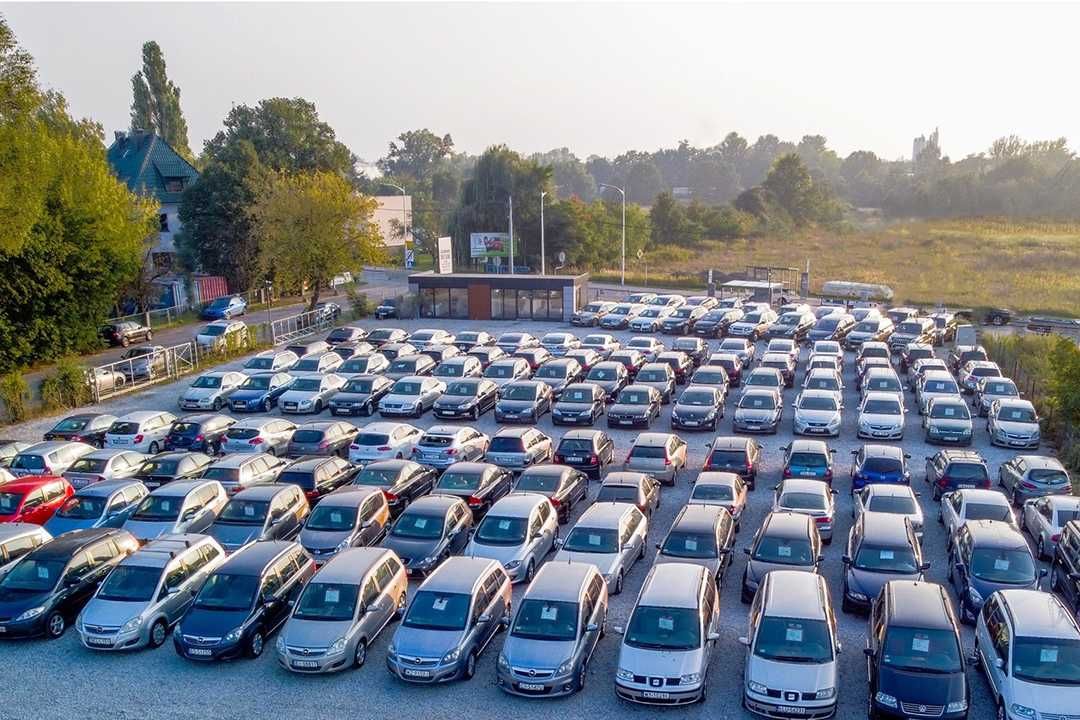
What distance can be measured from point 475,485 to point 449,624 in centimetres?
646

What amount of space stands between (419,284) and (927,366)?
26.7 m

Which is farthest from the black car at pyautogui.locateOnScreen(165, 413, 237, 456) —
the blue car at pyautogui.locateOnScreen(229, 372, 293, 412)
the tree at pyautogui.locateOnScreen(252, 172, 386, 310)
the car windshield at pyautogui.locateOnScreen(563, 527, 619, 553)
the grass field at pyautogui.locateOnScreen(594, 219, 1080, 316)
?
the grass field at pyautogui.locateOnScreen(594, 219, 1080, 316)

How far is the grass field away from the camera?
61.2 m

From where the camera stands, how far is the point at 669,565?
1409 cm

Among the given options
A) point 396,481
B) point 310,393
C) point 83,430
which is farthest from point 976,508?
point 83,430

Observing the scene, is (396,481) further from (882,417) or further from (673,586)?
(882,417)

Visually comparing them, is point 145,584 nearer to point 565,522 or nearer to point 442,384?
point 565,522

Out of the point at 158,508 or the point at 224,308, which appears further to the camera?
the point at 224,308

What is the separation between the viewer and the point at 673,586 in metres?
13.2

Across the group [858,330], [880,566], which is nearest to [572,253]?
[858,330]

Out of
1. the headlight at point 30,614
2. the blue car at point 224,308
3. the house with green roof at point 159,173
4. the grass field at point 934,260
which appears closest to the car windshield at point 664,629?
the headlight at point 30,614

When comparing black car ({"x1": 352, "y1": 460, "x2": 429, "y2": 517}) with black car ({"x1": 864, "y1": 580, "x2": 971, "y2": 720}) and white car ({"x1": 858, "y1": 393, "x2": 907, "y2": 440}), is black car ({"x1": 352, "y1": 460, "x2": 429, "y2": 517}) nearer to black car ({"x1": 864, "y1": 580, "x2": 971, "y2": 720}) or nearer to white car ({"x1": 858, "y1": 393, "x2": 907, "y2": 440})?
black car ({"x1": 864, "y1": 580, "x2": 971, "y2": 720})

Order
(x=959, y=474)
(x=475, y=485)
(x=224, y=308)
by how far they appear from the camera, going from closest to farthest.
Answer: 1. (x=475, y=485)
2. (x=959, y=474)
3. (x=224, y=308)

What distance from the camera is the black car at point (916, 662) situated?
11180 mm
